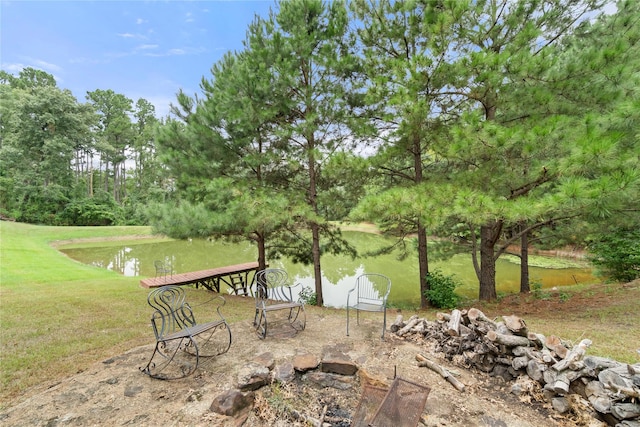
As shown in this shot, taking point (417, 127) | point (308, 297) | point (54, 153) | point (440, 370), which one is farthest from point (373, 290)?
point (54, 153)

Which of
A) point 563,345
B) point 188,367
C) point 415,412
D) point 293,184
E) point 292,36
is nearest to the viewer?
point 415,412

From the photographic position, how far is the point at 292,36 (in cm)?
486

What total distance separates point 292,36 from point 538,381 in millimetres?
5569

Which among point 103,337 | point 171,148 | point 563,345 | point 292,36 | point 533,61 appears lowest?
point 103,337

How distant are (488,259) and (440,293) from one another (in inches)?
42.1

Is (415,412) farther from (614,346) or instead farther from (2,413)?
(2,413)

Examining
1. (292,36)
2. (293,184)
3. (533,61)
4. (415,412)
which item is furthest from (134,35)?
(415,412)

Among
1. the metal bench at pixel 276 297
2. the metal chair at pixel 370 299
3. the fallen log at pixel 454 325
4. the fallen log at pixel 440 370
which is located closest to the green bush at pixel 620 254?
the metal chair at pixel 370 299

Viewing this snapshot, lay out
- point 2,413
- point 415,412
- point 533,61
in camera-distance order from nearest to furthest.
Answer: point 415,412 < point 2,413 < point 533,61

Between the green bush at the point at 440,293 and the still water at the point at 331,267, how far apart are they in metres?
1.49

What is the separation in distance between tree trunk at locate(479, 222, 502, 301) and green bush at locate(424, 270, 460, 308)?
0.57 meters

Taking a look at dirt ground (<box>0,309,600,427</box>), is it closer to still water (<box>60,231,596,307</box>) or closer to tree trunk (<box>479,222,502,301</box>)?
tree trunk (<box>479,222,502,301</box>)

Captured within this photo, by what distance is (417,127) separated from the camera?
4.38 metres

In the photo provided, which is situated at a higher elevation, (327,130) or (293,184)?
(327,130)
